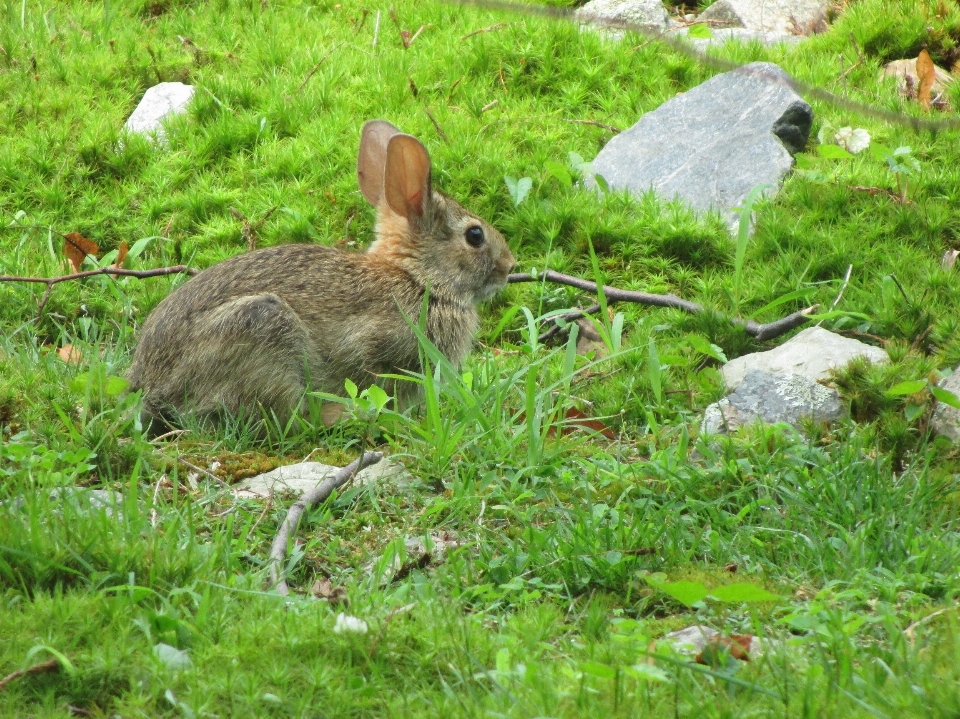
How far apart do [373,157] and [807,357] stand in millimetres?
2805

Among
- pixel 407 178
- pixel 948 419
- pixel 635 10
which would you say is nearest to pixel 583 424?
pixel 948 419

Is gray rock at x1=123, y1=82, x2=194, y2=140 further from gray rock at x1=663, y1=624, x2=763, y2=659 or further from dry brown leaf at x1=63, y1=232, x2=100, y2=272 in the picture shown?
gray rock at x1=663, y1=624, x2=763, y2=659

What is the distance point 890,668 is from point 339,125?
245 inches

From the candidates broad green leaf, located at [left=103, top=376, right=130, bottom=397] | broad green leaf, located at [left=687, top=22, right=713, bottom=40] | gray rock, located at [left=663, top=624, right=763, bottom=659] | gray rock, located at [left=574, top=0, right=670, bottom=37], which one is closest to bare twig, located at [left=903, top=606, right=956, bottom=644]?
gray rock, located at [left=663, top=624, right=763, bottom=659]

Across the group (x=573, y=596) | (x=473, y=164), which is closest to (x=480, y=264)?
(x=473, y=164)

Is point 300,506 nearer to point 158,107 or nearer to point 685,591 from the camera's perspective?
point 685,591

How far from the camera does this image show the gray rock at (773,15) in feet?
33.2

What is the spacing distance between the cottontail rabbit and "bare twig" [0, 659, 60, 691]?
2476mm

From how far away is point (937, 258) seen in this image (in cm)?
682

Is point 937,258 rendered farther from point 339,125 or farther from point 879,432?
point 339,125

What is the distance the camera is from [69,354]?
244 inches

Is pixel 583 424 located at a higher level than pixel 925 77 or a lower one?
lower

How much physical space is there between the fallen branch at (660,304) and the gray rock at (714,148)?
117cm

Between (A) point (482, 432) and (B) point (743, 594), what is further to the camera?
(A) point (482, 432)
